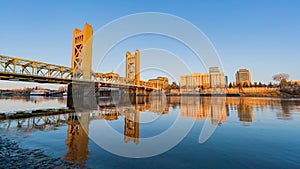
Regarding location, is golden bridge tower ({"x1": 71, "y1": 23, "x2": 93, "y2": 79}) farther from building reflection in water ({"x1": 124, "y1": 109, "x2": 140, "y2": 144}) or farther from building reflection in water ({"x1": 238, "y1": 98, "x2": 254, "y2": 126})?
building reflection in water ({"x1": 238, "y1": 98, "x2": 254, "y2": 126})

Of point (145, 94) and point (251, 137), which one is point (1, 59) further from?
point (145, 94)

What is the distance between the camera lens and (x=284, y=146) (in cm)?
660

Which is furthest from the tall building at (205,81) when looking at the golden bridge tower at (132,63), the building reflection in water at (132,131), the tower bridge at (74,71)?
the building reflection in water at (132,131)

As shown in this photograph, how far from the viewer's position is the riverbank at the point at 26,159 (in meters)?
4.55

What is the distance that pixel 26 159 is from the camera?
5039mm

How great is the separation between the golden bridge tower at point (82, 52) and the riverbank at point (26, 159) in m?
35.9

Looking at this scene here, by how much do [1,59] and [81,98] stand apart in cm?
1654

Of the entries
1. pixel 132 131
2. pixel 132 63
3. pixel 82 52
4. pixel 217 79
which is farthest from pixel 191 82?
pixel 132 131

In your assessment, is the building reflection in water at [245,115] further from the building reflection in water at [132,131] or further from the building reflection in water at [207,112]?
the building reflection in water at [132,131]

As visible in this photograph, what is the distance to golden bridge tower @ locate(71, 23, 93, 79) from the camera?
4083cm

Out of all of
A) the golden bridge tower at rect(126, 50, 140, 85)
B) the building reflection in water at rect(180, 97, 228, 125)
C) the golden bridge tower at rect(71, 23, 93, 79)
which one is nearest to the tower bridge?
the golden bridge tower at rect(71, 23, 93, 79)

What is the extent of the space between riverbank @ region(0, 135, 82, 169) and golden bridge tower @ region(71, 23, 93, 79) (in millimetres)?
35903

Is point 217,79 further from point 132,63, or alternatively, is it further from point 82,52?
point 82,52

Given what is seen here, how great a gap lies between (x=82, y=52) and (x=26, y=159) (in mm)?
42913
